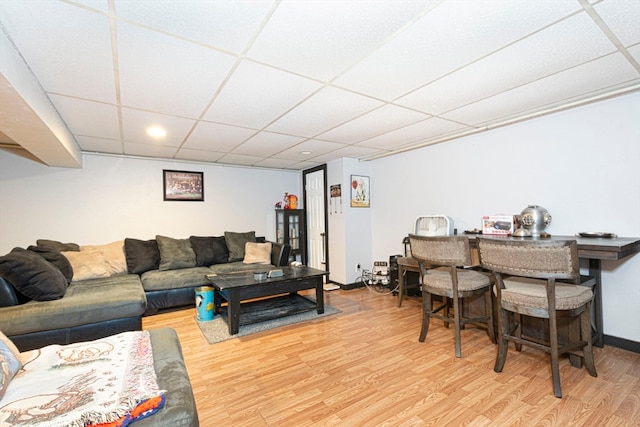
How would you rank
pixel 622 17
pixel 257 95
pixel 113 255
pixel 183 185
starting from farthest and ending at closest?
pixel 183 185 → pixel 113 255 → pixel 257 95 → pixel 622 17

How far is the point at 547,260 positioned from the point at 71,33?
9.91ft

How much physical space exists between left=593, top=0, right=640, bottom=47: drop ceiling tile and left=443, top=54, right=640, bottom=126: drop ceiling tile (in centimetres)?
27

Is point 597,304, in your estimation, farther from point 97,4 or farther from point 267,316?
point 97,4

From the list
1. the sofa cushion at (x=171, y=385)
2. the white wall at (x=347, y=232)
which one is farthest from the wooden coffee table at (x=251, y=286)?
the sofa cushion at (x=171, y=385)

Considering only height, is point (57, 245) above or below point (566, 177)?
below

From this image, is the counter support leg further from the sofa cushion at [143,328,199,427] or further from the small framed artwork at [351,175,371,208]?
the sofa cushion at [143,328,199,427]

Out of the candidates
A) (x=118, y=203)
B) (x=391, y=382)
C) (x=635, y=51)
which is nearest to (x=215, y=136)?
(x=118, y=203)

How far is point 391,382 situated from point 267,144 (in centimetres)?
301

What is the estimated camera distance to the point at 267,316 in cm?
339

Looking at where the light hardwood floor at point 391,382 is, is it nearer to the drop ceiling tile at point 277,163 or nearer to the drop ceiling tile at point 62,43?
the drop ceiling tile at point 62,43

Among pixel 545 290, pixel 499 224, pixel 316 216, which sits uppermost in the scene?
pixel 316 216

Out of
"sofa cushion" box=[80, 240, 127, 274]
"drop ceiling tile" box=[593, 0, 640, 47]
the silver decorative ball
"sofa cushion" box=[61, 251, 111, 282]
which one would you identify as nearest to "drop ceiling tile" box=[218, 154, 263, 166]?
"sofa cushion" box=[80, 240, 127, 274]

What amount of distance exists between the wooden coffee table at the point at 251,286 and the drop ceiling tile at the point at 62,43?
81.9 inches

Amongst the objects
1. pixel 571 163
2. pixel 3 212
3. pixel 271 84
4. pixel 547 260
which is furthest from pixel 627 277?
pixel 3 212
